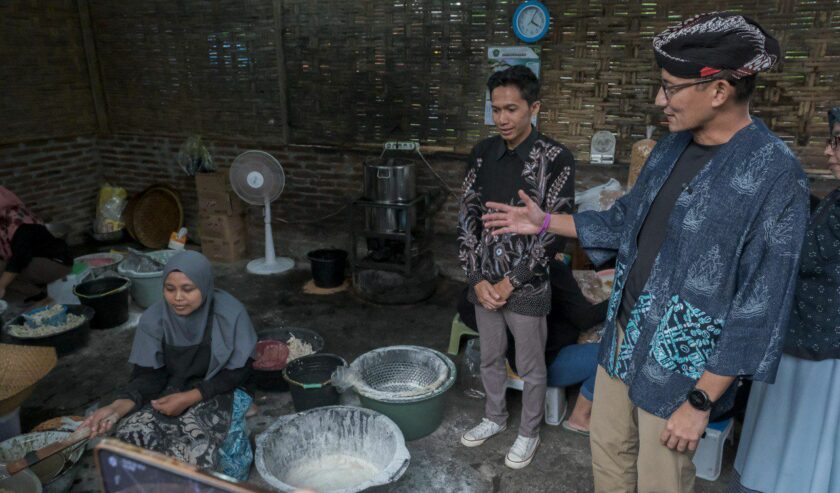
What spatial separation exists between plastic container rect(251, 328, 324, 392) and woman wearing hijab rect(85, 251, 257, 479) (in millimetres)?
708

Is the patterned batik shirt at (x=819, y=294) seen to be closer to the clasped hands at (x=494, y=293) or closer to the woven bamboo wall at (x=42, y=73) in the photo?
A: the clasped hands at (x=494, y=293)

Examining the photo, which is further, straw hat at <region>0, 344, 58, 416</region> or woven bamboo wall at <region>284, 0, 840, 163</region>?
woven bamboo wall at <region>284, 0, 840, 163</region>

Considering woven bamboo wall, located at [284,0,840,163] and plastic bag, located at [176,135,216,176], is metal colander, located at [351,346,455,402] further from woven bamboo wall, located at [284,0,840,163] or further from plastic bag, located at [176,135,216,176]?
plastic bag, located at [176,135,216,176]

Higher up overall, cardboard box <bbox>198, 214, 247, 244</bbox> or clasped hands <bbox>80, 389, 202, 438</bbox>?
clasped hands <bbox>80, 389, 202, 438</bbox>

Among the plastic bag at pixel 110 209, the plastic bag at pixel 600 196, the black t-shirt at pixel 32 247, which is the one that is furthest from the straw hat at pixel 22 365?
the plastic bag at pixel 110 209

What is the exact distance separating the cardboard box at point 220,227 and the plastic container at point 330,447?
3.92 meters

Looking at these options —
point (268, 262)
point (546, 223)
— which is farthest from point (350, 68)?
point (546, 223)

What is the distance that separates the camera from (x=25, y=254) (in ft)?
14.9

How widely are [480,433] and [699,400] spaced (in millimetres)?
1785

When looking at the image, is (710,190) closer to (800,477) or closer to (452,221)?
(800,477)

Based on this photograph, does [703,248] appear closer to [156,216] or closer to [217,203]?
[217,203]

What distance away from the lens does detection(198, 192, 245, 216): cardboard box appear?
6203 millimetres

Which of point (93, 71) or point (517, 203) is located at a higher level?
point (93, 71)

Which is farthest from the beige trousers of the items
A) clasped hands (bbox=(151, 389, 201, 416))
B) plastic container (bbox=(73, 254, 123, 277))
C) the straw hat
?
plastic container (bbox=(73, 254, 123, 277))
